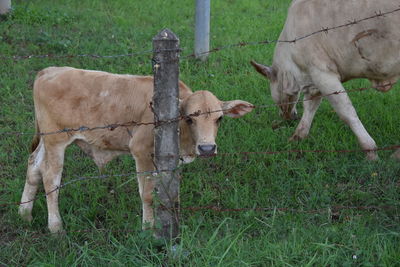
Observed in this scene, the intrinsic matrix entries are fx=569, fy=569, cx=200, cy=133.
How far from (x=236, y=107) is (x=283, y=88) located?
7.89 ft

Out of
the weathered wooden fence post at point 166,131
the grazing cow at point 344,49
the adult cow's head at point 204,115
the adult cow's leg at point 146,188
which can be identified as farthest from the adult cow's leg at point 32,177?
the grazing cow at point 344,49

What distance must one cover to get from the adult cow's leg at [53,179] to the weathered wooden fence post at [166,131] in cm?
112

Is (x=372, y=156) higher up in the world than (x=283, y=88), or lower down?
lower down

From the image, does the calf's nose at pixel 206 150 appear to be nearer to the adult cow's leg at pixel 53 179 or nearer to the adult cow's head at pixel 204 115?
the adult cow's head at pixel 204 115

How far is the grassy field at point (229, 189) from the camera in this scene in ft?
12.5

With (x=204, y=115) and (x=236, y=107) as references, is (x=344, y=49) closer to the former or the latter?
(x=236, y=107)

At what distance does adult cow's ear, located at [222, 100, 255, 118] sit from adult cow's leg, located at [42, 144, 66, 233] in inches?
53.0

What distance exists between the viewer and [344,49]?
18.8ft

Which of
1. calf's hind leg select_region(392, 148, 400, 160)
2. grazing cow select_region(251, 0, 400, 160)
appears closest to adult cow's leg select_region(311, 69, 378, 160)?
grazing cow select_region(251, 0, 400, 160)

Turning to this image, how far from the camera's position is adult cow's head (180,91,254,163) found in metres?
3.89

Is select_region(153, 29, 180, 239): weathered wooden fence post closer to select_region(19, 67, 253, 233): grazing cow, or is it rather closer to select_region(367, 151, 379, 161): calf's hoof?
select_region(19, 67, 253, 233): grazing cow

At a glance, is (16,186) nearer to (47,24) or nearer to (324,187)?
(324,187)

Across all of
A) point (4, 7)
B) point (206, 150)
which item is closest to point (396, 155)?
point (206, 150)

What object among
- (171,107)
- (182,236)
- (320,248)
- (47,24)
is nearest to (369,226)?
(320,248)
